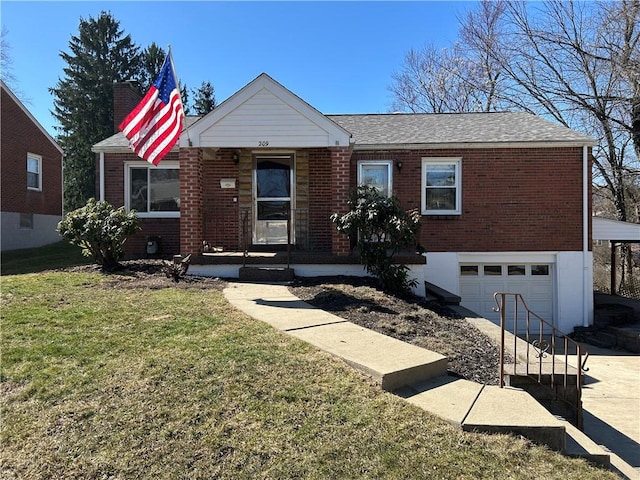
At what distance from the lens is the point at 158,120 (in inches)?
317

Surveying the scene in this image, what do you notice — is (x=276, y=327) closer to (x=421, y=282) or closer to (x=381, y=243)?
(x=381, y=243)

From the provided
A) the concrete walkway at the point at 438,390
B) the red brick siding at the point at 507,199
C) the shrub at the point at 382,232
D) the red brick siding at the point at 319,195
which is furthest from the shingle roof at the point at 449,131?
the concrete walkway at the point at 438,390

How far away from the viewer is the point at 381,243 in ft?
26.8

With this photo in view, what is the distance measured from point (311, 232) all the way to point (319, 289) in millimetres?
3688

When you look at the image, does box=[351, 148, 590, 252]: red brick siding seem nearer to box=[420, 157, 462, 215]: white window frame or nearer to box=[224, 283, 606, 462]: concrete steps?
box=[420, 157, 462, 215]: white window frame

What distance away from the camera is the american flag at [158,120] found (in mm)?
8016

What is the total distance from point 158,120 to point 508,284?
9.53 metres

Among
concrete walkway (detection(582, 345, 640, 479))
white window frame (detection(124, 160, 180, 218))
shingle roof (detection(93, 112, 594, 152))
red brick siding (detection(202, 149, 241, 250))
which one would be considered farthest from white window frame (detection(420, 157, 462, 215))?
white window frame (detection(124, 160, 180, 218))

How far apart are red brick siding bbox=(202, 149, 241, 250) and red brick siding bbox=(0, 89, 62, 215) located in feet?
35.3

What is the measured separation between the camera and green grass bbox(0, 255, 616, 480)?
9.25ft

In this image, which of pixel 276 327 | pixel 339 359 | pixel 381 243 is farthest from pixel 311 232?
pixel 339 359

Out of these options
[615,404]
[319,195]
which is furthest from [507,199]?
[615,404]

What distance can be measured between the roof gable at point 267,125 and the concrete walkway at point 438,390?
408cm

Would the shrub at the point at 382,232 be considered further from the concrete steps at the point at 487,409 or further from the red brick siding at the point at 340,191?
the concrete steps at the point at 487,409
